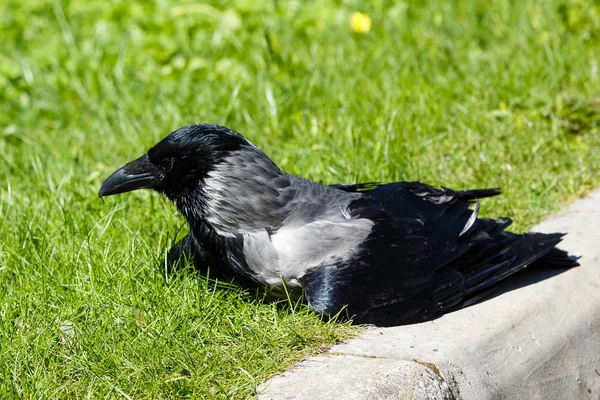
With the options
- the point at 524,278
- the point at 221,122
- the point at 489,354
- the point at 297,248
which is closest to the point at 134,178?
the point at 297,248

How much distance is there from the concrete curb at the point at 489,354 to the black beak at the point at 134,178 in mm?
1055

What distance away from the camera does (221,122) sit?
5652mm

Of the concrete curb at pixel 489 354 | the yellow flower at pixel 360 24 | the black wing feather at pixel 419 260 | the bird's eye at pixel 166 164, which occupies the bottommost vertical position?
the concrete curb at pixel 489 354

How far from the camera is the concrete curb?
9.45 feet

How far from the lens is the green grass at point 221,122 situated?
125 inches

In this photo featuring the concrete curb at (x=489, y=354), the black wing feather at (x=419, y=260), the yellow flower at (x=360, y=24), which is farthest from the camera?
the yellow flower at (x=360, y=24)

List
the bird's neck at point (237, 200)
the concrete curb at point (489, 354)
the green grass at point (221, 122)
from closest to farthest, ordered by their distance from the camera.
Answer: the concrete curb at point (489, 354), the green grass at point (221, 122), the bird's neck at point (237, 200)

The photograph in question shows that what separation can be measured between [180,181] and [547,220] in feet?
6.51

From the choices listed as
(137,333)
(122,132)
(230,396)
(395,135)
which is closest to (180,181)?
(137,333)

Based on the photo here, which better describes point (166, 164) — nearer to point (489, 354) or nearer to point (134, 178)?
point (134, 178)

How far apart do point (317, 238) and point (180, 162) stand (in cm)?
64

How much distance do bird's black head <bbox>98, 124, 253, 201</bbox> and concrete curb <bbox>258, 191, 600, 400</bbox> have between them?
92 centimetres

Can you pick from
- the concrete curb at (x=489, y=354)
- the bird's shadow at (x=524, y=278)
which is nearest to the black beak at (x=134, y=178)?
the concrete curb at (x=489, y=354)

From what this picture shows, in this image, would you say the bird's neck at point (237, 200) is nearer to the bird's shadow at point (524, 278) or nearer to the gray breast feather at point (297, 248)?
the gray breast feather at point (297, 248)
